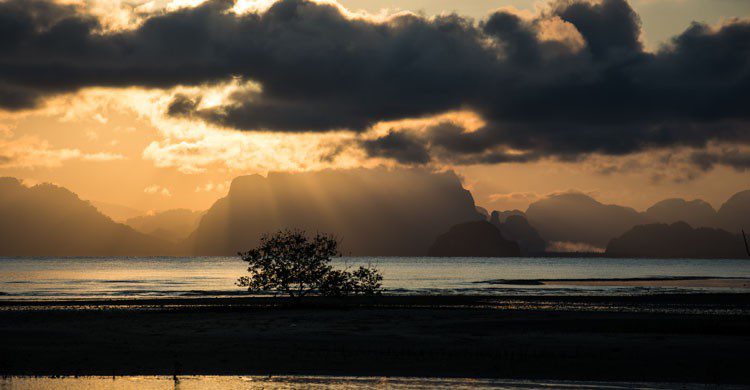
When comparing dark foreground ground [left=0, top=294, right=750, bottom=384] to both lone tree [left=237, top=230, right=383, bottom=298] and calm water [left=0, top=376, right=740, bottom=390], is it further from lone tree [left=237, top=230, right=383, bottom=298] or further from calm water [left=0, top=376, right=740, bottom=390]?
lone tree [left=237, top=230, right=383, bottom=298]

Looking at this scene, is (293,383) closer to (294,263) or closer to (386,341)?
(386,341)

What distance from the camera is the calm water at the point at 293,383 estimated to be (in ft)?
98.7

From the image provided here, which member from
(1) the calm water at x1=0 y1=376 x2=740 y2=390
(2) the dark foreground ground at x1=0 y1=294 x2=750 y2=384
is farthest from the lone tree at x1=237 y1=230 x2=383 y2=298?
(1) the calm water at x1=0 y1=376 x2=740 y2=390

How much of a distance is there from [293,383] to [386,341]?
1393 cm

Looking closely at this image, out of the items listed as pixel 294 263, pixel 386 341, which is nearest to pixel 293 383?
pixel 386 341

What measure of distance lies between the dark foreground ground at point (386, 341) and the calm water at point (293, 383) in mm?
1458

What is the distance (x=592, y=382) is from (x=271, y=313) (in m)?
36.4

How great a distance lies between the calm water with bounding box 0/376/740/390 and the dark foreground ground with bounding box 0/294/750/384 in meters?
1.46

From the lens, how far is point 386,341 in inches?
1737

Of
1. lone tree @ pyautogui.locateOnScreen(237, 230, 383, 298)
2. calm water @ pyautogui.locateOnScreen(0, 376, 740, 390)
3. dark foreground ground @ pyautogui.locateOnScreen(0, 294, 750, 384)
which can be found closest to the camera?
calm water @ pyautogui.locateOnScreen(0, 376, 740, 390)

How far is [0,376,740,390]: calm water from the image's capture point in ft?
98.7

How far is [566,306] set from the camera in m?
72.7

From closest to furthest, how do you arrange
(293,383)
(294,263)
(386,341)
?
(293,383) → (386,341) → (294,263)

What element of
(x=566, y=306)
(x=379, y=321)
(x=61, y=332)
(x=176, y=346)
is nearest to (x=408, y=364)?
(x=176, y=346)
